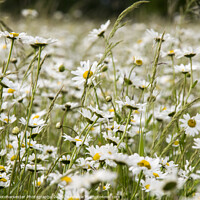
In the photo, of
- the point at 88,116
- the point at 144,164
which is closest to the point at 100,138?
the point at 88,116

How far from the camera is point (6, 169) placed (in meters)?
0.99

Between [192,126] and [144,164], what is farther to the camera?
[192,126]

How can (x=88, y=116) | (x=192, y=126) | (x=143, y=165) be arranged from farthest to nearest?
(x=192, y=126), (x=88, y=116), (x=143, y=165)

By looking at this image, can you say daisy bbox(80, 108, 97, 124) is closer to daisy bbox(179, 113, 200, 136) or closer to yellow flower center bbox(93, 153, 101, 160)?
yellow flower center bbox(93, 153, 101, 160)

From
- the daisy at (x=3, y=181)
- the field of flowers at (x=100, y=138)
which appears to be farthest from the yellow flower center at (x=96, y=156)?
the daisy at (x=3, y=181)

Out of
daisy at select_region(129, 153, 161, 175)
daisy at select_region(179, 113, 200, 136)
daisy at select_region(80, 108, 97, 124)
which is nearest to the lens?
daisy at select_region(129, 153, 161, 175)

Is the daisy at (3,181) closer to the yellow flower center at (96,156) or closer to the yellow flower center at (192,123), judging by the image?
the yellow flower center at (96,156)

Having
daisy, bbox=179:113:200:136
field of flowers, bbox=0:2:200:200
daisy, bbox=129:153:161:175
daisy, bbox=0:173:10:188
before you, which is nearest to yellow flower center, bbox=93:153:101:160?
field of flowers, bbox=0:2:200:200

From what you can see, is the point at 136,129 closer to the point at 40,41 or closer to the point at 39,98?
the point at 40,41

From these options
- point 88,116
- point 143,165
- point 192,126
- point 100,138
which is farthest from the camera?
point 100,138

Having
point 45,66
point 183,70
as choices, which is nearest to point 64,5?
point 45,66

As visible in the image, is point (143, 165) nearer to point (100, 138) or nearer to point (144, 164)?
point (144, 164)

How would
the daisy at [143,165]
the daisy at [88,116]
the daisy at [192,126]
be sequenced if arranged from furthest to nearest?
the daisy at [192,126]
the daisy at [88,116]
the daisy at [143,165]

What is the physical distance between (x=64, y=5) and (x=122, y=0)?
50.2 feet
